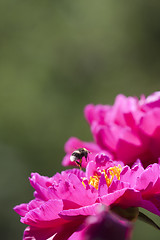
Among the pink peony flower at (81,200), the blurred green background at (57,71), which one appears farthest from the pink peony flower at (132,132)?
the blurred green background at (57,71)

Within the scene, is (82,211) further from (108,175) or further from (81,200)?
(108,175)

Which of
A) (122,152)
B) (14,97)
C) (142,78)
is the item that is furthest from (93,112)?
(142,78)

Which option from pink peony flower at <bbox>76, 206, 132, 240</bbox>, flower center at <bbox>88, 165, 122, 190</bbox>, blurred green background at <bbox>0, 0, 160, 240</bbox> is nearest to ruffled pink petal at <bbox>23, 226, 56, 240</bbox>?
flower center at <bbox>88, 165, 122, 190</bbox>

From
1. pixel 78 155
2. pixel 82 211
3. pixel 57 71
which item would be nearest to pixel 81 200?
pixel 82 211

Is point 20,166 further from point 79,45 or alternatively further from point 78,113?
point 79,45

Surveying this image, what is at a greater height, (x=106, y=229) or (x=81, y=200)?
(x=81, y=200)

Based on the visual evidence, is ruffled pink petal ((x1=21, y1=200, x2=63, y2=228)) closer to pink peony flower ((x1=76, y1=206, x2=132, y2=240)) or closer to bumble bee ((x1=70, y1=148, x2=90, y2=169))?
bumble bee ((x1=70, y1=148, x2=90, y2=169))
